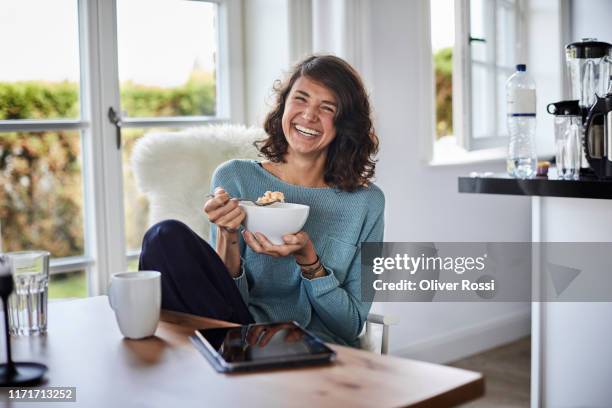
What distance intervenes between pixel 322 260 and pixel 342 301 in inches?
5.3

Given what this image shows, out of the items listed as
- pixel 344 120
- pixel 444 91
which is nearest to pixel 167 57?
pixel 344 120

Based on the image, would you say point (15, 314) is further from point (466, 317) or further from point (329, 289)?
point (466, 317)

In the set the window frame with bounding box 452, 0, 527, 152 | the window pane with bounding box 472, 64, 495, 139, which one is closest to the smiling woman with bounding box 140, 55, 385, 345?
the window frame with bounding box 452, 0, 527, 152

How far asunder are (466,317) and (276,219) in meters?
2.41

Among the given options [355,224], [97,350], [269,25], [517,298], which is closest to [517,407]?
[517,298]

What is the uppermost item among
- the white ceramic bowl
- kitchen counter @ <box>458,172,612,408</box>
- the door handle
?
the door handle

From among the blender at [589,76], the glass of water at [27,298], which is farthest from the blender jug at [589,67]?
the glass of water at [27,298]

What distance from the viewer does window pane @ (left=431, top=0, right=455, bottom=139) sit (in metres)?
3.58

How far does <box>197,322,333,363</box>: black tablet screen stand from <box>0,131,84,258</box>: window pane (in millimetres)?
1441

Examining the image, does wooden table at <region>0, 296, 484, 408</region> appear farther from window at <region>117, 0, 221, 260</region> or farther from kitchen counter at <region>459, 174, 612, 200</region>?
window at <region>117, 0, 221, 260</region>

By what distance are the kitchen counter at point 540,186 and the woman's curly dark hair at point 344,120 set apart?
54 centimetres

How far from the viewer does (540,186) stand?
2344 millimetres

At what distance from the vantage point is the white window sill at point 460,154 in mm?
3670

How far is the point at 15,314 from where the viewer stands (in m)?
1.25
